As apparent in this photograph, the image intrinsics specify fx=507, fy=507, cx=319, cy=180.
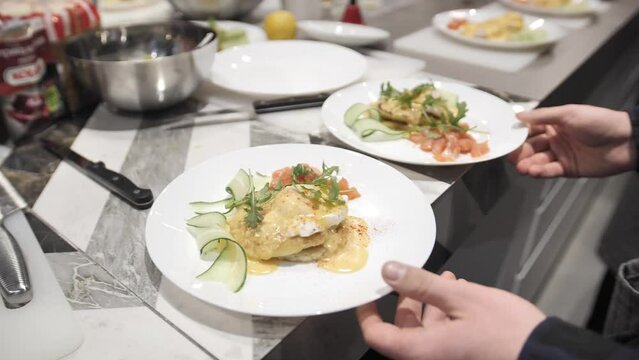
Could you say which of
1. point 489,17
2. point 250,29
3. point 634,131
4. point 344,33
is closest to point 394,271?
point 634,131

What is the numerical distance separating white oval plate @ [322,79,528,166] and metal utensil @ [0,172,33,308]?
545 mm

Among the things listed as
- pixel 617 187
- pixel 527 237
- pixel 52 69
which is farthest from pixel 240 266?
pixel 617 187

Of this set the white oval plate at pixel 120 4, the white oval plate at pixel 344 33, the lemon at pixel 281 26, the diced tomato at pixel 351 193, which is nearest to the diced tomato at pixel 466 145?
the diced tomato at pixel 351 193

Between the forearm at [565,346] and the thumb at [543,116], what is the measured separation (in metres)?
0.50

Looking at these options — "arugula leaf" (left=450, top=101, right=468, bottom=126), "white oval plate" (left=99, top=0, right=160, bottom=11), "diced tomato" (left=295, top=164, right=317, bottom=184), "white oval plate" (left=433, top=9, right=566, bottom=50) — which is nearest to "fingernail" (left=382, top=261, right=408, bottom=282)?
"diced tomato" (left=295, top=164, right=317, bottom=184)

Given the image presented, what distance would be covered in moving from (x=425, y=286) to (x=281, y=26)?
107 cm

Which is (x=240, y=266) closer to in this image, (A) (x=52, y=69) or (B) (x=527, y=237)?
(A) (x=52, y=69)

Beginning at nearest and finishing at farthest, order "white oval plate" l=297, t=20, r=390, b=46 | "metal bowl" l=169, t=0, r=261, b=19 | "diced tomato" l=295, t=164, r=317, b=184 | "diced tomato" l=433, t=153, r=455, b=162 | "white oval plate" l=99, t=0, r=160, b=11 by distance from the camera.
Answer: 1. "diced tomato" l=295, t=164, r=317, b=184
2. "diced tomato" l=433, t=153, r=455, b=162
3. "white oval plate" l=297, t=20, r=390, b=46
4. "metal bowl" l=169, t=0, r=261, b=19
5. "white oval plate" l=99, t=0, r=160, b=11

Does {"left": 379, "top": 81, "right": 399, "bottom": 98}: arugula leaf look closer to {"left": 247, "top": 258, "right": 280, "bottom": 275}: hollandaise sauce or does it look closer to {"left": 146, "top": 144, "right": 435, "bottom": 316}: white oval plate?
{"left": 146, "top": 144, "right": 435, "bottom": 316}: white oval plate

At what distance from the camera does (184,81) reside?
3.45ft

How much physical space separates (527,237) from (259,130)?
2.74ft

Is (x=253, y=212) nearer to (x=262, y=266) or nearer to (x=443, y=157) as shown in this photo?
(x=262, y=266)

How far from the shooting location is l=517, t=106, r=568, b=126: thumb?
3.17ft

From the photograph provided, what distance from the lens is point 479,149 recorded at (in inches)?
35.4
